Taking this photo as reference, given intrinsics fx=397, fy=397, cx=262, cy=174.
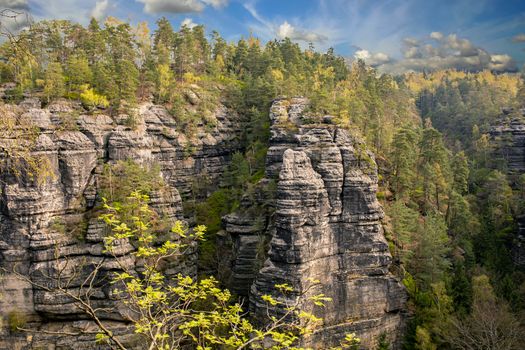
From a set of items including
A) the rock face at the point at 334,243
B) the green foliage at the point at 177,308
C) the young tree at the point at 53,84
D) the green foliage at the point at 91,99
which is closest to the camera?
the green foliage at the point at 177,308

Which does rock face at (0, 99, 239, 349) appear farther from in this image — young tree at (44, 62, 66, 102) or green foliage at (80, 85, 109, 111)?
green foliage at (80, 85, 109, 111)

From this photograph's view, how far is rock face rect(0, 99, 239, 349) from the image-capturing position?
34031mm

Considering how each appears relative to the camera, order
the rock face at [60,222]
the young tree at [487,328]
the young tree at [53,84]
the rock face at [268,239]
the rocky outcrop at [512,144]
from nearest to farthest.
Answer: the young tree at [487,328] < the rock face at [268,239] < the rock face at [60,222] < the young tree at [53,84] < the rocky outcrop at [512,144]

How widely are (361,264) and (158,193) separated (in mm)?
20687

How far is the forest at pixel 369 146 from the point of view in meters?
34.7

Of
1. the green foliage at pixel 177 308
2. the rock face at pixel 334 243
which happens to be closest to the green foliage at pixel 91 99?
the rock face at pixel 334 243

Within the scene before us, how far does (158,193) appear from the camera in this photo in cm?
3991

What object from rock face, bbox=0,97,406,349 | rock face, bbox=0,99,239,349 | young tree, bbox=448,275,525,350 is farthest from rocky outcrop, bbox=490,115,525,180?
rock face, bbox=0,99,239,349

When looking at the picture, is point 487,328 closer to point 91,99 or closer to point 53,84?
point 91,99

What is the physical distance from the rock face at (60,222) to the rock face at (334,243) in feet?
43.4

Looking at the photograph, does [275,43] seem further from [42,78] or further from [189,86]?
[42,78]

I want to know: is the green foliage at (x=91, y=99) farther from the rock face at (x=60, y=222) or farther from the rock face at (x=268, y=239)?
the rock face at (x=268, y=239)

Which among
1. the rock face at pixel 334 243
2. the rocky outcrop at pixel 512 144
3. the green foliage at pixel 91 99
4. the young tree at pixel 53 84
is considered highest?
the young tree at pixel 53 84

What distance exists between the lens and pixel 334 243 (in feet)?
113
